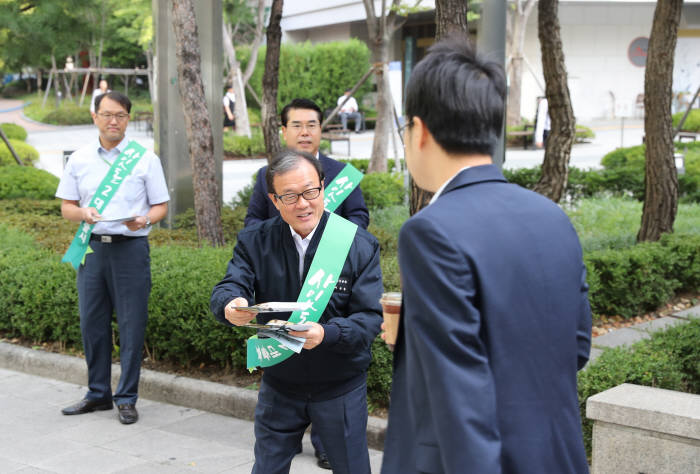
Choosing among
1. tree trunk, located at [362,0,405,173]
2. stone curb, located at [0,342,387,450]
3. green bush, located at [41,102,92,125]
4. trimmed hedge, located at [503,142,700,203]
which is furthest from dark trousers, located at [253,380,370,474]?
green bush, located at [41,102,92,125]

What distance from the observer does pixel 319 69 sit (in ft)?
117

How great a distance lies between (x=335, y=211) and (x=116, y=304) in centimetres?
170

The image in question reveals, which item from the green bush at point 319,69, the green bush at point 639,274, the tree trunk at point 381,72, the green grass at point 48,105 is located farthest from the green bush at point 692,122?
the green bush at point 639,274

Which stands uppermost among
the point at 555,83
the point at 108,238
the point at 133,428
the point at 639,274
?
the point at 555,83

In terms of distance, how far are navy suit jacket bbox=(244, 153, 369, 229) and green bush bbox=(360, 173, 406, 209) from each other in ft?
24.3

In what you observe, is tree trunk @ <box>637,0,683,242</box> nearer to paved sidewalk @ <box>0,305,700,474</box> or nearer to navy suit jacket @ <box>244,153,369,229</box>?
paved sidewalk @ <box>0,305,700,474</box>

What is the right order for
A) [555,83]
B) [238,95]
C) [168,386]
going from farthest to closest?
[238,95] → [555,83] → [168,386]

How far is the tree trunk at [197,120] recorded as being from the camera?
824 cm

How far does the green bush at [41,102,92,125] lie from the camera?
119 feet

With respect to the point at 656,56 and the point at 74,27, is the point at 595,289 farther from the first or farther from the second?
the point at 74,27

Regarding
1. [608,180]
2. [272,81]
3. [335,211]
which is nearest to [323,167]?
[335,211]

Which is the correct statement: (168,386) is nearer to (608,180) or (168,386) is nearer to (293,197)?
(293,197)

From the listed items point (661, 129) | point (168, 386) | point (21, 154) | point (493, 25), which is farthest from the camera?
point (21, 154)

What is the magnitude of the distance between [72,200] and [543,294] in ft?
14.1
